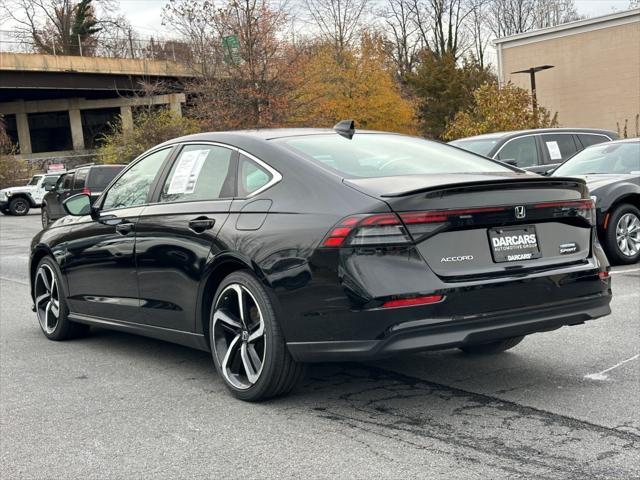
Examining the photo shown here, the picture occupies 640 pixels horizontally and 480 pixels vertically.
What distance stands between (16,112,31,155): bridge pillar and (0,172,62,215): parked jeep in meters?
33.9

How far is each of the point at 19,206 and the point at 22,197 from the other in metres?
0.40

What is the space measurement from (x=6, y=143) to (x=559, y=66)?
1248 inches

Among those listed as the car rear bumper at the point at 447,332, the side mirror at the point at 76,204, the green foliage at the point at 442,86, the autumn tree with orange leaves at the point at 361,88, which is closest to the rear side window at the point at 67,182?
the side mirror at the point at 76,204

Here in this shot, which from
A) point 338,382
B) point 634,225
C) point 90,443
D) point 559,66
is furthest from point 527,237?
point 559,66

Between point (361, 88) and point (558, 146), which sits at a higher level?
point (361, 88)

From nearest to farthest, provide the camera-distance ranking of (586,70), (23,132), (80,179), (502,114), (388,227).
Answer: (388,227)
(80,179)
(502,114)
(586,70)
(23,132)

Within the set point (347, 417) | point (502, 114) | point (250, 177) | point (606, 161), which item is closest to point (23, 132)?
point (502, 114)

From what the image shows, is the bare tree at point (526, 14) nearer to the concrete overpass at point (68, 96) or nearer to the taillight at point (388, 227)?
the concrete overpass at point (68, 96)

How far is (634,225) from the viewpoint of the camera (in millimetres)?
10438

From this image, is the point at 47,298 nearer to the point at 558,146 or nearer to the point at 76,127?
the point at 558,146

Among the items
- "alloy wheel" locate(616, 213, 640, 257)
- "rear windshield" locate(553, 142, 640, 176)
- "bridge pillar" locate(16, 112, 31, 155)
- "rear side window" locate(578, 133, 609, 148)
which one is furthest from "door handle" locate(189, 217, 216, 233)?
"bridge pillar" locate(16, 112, 31, 155)

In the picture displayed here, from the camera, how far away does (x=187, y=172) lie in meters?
5.67

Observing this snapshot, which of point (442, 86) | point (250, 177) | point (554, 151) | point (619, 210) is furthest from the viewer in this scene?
point (442, 86)

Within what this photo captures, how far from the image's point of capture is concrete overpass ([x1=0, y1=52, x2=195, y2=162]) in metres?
54.5
